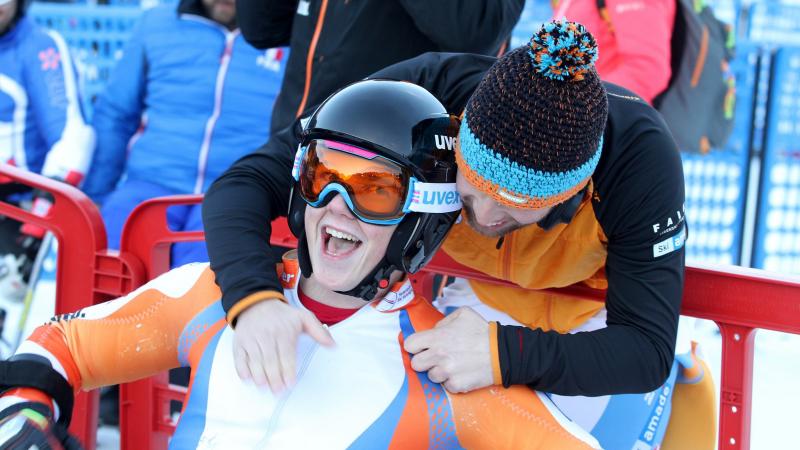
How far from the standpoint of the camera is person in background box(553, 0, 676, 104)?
4715mm

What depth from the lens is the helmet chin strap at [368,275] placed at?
2.22 m

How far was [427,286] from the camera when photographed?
2.88m

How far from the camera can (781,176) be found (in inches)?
273

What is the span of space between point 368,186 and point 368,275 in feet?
0.78

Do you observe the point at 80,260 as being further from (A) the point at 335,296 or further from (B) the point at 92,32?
(B) the point at 92,32

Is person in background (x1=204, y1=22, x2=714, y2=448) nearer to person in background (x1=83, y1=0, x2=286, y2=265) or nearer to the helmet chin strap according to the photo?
the helmet chin strap

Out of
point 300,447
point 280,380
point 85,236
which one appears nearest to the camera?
point 280,380

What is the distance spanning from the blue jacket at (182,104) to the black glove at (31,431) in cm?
309

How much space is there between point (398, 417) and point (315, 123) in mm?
746

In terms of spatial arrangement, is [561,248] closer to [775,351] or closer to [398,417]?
[398,417]

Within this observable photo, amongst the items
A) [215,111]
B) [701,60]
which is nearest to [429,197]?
[215,111]

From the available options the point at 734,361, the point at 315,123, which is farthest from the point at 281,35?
the point at 734,361

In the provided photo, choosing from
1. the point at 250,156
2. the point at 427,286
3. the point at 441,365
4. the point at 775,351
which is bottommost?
the point at 775,351

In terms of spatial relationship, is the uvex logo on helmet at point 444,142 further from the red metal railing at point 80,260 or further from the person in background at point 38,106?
the person in background at point 38,106
